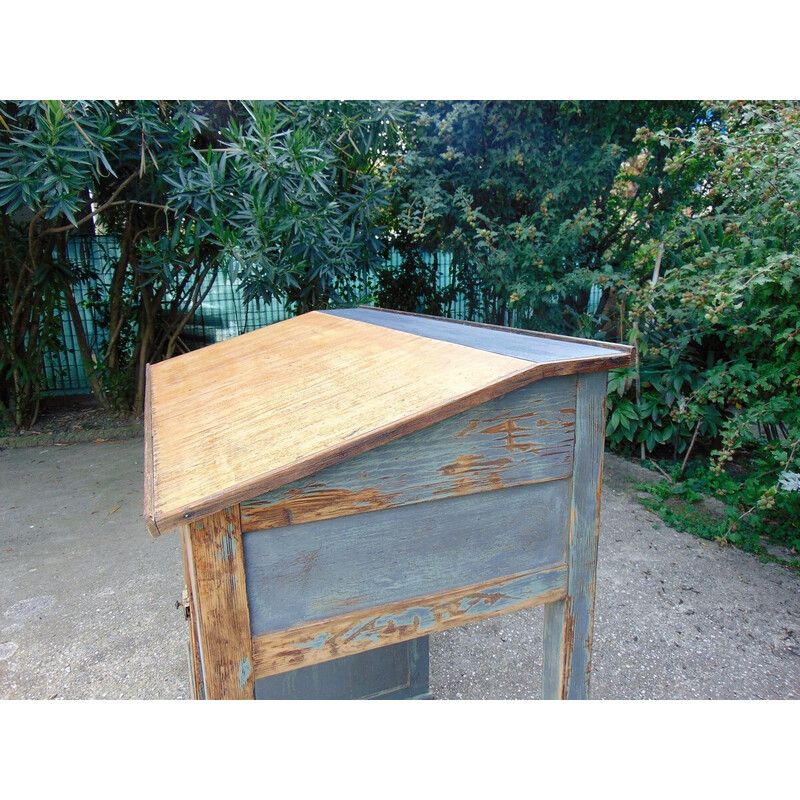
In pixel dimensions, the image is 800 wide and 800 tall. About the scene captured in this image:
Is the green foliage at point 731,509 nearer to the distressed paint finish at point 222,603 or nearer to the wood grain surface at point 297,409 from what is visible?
the wood grain surface at point 297,409

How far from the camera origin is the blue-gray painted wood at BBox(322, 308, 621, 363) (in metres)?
1.33

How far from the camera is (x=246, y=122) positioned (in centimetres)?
453

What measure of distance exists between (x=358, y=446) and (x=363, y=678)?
1.28 m

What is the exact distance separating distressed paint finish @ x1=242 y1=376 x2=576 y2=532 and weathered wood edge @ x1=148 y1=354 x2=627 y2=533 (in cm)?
6

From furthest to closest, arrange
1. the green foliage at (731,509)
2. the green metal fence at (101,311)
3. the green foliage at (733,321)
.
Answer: the green metal fence at (101,311)
the green foliage at (731,509)
the green foliage at (733,321)

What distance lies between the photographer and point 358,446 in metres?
1.08

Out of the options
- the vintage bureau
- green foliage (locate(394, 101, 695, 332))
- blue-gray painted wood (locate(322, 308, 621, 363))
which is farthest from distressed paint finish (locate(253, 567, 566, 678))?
green foliage (locate(394, 101, 695, 332))

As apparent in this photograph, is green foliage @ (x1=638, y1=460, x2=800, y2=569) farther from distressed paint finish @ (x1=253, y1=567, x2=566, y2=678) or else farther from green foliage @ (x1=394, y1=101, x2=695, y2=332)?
distressed paint finish @ (x1=253, y1=567, x2=566, y2=678)

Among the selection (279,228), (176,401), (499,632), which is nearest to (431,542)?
(176,401)

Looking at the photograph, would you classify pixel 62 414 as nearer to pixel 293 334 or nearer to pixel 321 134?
pixel 321 134

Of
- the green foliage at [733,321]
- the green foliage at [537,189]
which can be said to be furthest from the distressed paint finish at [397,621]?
the green foliage at [537,189]

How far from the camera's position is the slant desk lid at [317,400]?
3.52ft

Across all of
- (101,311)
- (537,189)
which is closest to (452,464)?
(537,189)

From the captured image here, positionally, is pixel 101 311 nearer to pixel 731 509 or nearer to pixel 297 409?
pixel 297 409
